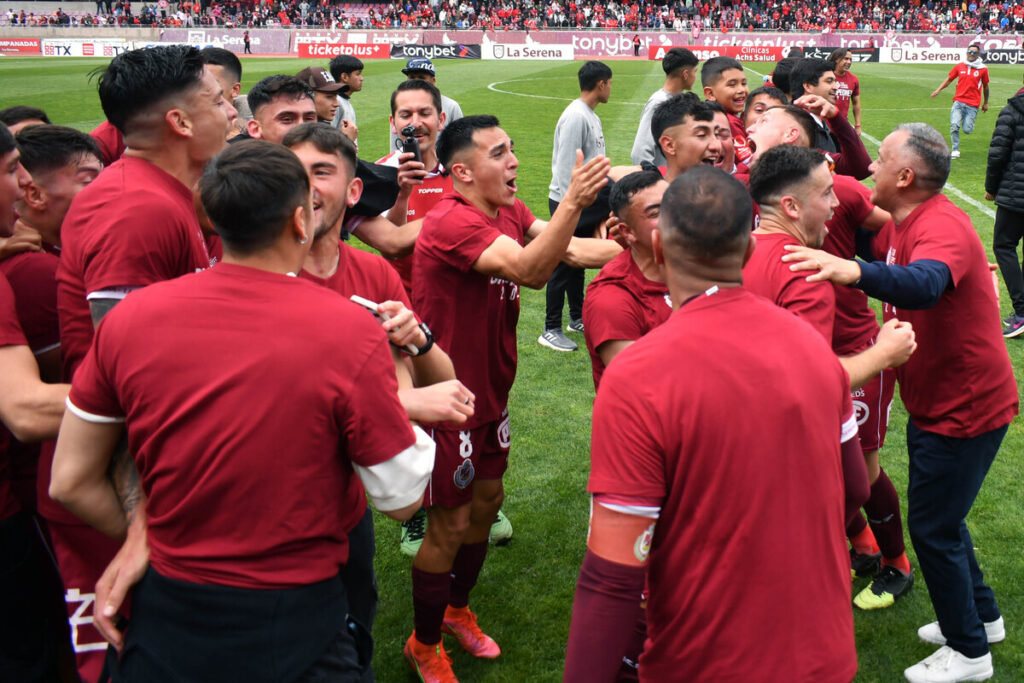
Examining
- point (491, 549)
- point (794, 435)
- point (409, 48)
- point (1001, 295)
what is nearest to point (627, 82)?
point (409, 48)

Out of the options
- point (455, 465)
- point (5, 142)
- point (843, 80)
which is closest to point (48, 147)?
point (5, 142)

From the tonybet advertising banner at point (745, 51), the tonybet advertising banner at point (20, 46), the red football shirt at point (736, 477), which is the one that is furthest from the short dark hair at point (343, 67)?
the tonybet advertising banner at point (20, 46)

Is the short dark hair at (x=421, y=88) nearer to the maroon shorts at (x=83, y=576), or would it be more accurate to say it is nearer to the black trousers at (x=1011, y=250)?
the maroon shorts at (x=83, y=576)

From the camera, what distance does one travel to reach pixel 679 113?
16.3 feet

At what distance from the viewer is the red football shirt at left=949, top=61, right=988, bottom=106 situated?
58.9 feet

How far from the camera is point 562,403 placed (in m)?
7.58

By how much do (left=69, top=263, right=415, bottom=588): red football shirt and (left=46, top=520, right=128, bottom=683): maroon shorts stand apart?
89 centimetres

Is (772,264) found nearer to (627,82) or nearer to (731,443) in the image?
(731,443)

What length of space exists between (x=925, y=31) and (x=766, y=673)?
183 ft

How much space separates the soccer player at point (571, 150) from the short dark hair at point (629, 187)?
483cm

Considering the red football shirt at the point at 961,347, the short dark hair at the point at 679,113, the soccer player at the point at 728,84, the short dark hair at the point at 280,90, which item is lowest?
the red football shirt at the point at 961,347

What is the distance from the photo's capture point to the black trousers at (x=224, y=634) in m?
2.28

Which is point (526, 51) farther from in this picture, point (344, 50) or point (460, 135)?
point (460, 135)

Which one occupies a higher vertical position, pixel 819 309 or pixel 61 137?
pixel 61 137
